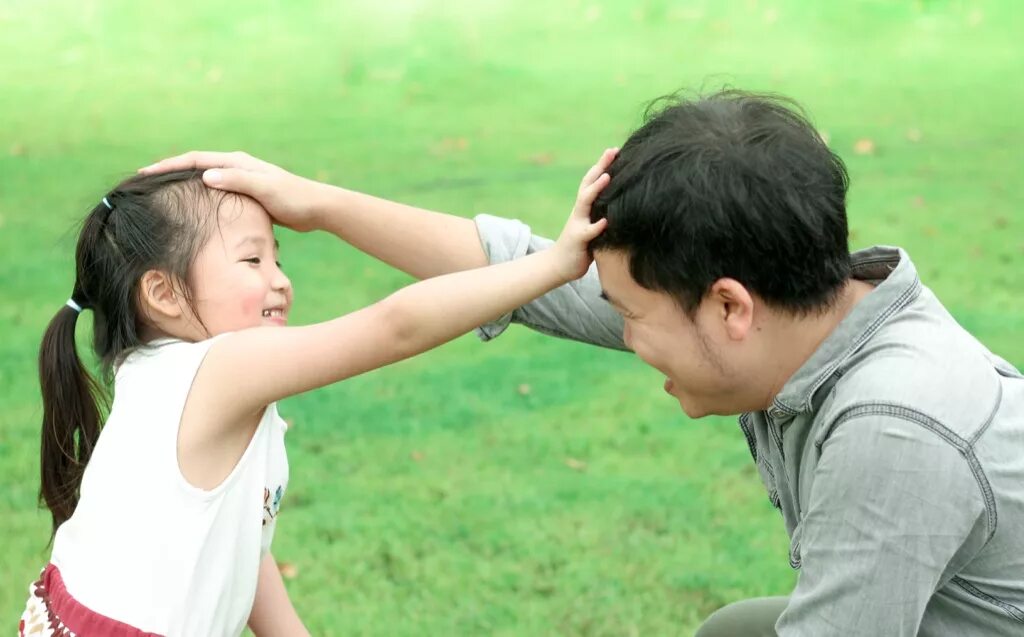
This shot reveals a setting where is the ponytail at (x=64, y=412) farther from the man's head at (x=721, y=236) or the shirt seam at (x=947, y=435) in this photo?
the shirt seam at (x=947, y=435)

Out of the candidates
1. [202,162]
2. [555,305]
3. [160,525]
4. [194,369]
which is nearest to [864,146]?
[555,305]

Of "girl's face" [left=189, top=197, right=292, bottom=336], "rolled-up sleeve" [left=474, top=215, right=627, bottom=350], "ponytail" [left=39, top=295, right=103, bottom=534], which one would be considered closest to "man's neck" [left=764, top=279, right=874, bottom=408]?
"rolled-up sleeve" [left=474, top=215, right=627, bottom=350]

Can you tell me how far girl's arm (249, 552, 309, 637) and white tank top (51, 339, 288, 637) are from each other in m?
0.42

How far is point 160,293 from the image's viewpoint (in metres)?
2.62

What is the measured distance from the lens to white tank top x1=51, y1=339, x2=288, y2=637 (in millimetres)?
2406

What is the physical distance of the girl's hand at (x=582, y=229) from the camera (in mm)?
2273

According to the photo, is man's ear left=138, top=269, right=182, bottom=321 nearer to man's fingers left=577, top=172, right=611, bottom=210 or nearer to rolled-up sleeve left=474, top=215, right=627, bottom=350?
rolled-up sleeve left=474, top=215, right=627, bottom=350

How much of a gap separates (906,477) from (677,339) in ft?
1.47

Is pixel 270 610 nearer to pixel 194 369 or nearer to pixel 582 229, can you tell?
pixel 194 369

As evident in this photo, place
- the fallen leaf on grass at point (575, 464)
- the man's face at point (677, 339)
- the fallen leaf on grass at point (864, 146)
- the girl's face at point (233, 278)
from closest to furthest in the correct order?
the man's face at point (677, 339), the girl's face at point (233, 278), the fallen leaf on grass at point (575, 464), the fallen leaf on grass at point (864, 146)

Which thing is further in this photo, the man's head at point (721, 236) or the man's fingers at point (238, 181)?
the man's fingers at point (238, 181)

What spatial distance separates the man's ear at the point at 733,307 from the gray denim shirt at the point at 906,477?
0.12 m

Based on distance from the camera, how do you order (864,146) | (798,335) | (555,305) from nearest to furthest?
(798,335)
(555,305)
(864,146)

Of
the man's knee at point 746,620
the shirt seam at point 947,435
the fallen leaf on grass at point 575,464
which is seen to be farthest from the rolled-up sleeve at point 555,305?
the fallen leaf on grass at point 575,464
